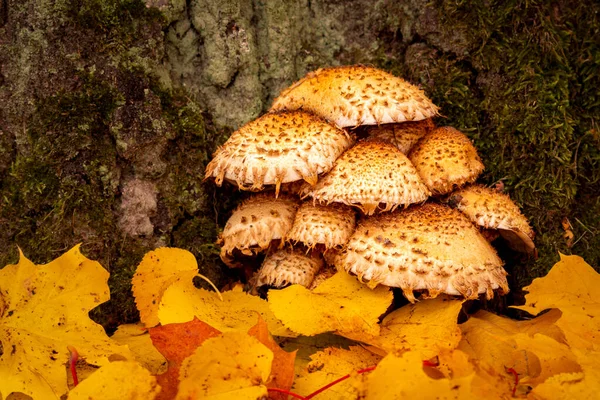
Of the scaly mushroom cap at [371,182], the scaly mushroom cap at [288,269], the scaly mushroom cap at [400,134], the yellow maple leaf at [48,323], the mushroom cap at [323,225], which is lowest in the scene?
the scaly mushroom cap at [288,269]

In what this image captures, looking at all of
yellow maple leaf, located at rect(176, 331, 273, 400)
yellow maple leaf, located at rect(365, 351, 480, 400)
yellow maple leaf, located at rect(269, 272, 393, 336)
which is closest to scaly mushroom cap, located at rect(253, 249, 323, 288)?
yellow maple leaf, located at rect(269, 272, 393, 336)

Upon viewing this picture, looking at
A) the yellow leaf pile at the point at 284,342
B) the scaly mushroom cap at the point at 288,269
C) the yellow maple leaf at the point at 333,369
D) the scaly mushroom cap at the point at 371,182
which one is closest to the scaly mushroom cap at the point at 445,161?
the scaly mushroom cap at the point at 371,182

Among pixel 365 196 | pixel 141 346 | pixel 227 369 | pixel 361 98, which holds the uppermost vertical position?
pixel 361 98

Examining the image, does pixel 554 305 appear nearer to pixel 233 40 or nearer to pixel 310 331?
pixel 310 331

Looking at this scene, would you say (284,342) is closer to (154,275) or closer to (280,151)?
(154,275)

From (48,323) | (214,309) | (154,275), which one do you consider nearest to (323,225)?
(214,309)

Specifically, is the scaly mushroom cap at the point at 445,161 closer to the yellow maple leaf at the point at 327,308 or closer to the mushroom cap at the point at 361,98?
the mushroom cap at the point at 361,98

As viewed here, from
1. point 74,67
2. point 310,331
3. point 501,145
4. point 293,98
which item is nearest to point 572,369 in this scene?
point 310,331
